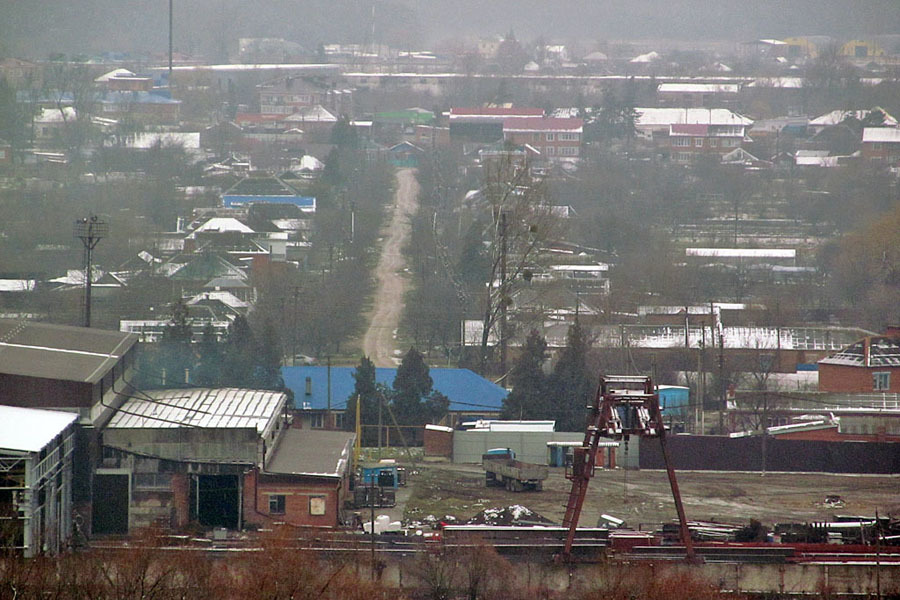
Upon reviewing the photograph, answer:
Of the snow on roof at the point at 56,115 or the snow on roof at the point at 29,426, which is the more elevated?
the snow on roof at the point at 56,115

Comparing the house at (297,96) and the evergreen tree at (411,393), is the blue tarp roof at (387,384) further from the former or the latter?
the house at (297,96)

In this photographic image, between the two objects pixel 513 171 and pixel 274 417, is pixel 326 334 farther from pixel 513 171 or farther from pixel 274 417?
pixel 274 417

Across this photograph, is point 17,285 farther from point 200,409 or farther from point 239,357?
point 200,409

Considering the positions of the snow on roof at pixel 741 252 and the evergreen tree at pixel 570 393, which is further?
the snow on roof at pixel 741 252

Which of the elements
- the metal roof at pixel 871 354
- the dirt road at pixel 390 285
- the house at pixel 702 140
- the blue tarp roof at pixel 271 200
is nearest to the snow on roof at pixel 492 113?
the house at pixel 702 140

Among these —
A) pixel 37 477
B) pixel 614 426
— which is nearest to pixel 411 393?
pixel 614 426
